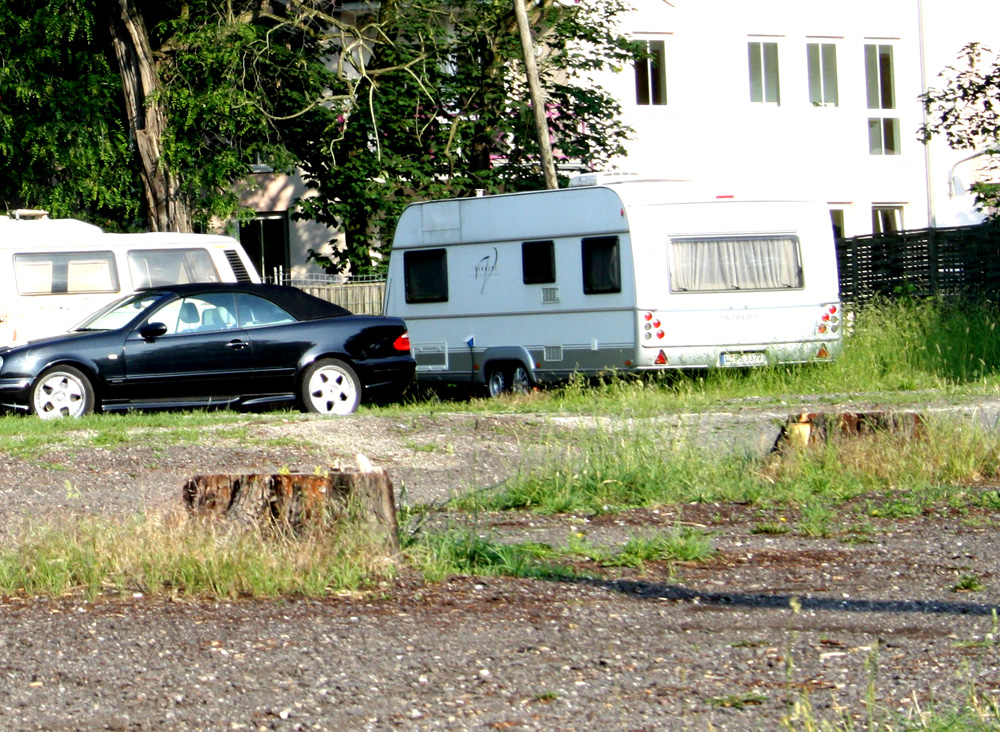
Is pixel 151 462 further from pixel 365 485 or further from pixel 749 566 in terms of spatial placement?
pixel 749 566

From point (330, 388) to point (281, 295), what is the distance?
1.18m

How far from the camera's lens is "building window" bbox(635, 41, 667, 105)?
104 feet

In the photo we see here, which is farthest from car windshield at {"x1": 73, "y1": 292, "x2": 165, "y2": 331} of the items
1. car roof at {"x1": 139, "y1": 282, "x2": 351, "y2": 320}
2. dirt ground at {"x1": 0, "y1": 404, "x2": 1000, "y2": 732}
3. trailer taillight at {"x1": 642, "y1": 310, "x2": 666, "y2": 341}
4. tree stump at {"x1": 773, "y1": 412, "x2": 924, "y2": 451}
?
dirt ground at {"x1": 0, "y1": 404, "x2": 1000, "y2": 732}

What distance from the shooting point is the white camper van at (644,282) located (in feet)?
55.3

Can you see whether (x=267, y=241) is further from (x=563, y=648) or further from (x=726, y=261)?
(x=563, y=648)

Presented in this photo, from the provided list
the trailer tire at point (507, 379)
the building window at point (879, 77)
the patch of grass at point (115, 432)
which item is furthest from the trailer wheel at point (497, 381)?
the building window at point (879, 77)

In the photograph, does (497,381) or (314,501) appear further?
(497,381)

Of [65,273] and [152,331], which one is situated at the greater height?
[65,273]

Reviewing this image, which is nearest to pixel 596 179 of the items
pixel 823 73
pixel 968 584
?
pixel 968 584

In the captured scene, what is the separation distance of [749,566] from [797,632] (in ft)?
4.72

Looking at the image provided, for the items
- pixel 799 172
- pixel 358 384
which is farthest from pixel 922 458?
pixel 799 172

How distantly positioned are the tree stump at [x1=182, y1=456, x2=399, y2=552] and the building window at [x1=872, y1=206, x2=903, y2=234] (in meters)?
28.1

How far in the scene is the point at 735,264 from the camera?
17.4 metres

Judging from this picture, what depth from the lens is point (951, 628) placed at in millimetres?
5332
